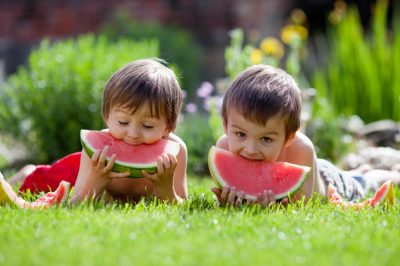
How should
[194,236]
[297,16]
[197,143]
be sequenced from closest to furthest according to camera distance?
[194,236]
[197,143]
[297,16]

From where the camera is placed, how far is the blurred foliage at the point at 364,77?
839 centimetres

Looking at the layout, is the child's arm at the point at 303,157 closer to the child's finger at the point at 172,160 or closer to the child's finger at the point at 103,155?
the child's finger at the point at 172,160

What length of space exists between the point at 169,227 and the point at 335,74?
5608mm

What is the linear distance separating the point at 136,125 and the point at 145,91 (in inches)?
8.6

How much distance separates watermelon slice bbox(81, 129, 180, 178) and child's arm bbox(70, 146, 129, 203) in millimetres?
37

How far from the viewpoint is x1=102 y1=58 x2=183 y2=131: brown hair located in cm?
427

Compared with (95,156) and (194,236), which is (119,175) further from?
(194,236)

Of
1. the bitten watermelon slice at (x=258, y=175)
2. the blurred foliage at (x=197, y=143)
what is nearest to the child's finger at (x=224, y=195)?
the bitten watermelon slice at (x=258, y=175)

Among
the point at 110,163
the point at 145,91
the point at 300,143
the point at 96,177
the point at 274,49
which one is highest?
the point at 145,91

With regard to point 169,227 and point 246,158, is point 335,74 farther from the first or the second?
A: point 169,227

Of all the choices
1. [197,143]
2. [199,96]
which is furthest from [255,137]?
[199,96]

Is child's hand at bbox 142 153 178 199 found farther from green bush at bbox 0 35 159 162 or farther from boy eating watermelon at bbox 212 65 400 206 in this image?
green bush at bbox 0 35 159 162

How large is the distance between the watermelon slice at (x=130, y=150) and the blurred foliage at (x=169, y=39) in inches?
253

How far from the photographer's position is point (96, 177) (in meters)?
4.25
